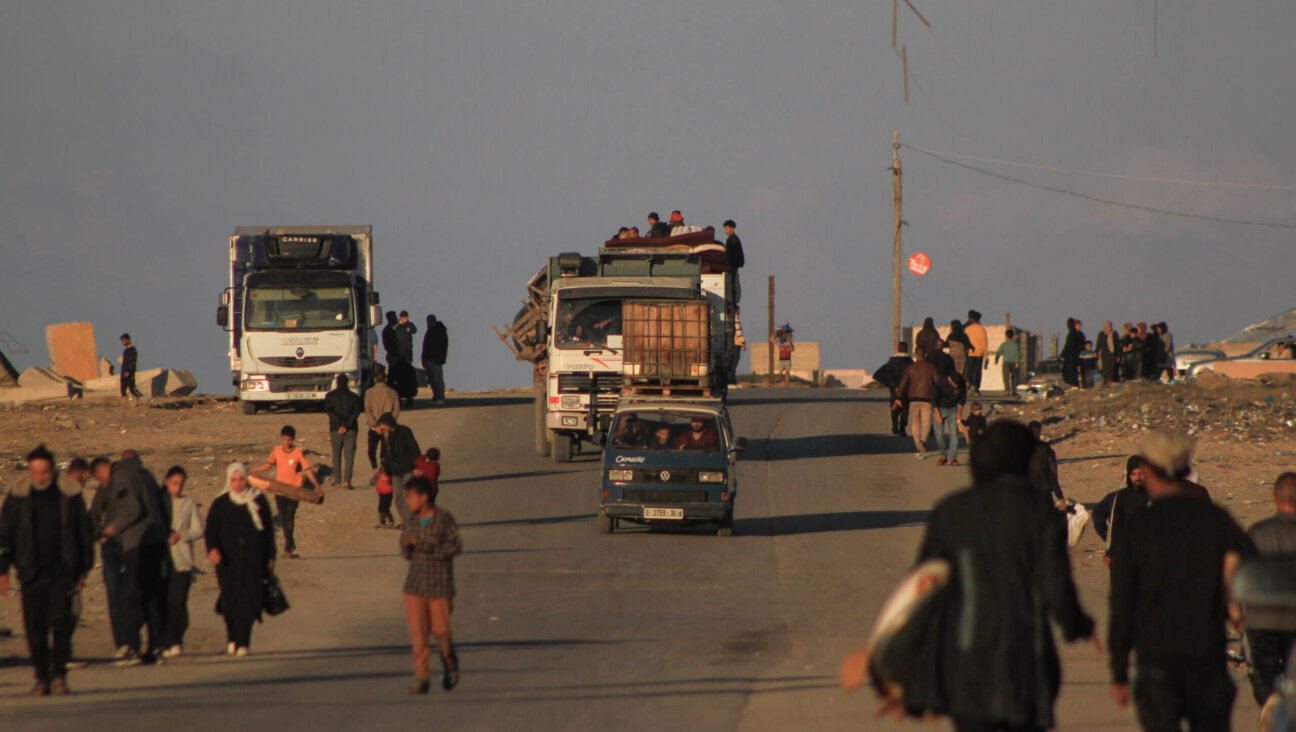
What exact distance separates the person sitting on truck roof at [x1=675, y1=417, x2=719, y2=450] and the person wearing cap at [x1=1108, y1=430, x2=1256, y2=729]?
12.9 metres

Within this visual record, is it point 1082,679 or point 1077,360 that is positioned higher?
point 1077,360

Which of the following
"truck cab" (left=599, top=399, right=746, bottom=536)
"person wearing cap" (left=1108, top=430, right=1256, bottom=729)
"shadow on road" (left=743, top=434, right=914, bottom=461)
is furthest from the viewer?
"shadow on road" (left=743, top=434, right=914, bottom=461)

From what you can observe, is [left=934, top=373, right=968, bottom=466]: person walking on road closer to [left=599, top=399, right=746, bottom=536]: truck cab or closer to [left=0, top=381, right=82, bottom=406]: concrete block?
[left=599, top=399, right=746, bottom=536]: truck cab

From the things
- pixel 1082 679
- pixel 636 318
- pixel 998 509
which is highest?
pixel 636 318

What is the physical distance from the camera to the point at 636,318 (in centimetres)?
2311

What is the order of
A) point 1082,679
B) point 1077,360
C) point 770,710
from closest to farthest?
point 770,710
point 1082,679
point 1077,360

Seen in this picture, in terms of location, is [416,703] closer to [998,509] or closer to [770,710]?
[770,710]

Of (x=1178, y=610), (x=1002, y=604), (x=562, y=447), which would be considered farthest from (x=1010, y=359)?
(x=1002, y=604)

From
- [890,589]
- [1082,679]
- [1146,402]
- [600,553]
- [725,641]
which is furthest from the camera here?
[1146,402]

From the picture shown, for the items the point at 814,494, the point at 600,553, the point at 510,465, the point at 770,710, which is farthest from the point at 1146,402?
the point at 770,710

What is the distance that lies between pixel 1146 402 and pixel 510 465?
1484 centimetres

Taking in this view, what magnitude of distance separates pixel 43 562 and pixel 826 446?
21530mm

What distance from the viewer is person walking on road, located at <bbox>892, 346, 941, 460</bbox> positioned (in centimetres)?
2538

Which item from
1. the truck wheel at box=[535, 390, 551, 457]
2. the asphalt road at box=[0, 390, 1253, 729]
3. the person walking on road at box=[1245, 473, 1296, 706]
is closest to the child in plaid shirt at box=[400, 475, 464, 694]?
the asphalt road at box=[0, 390, 1253, 729]
